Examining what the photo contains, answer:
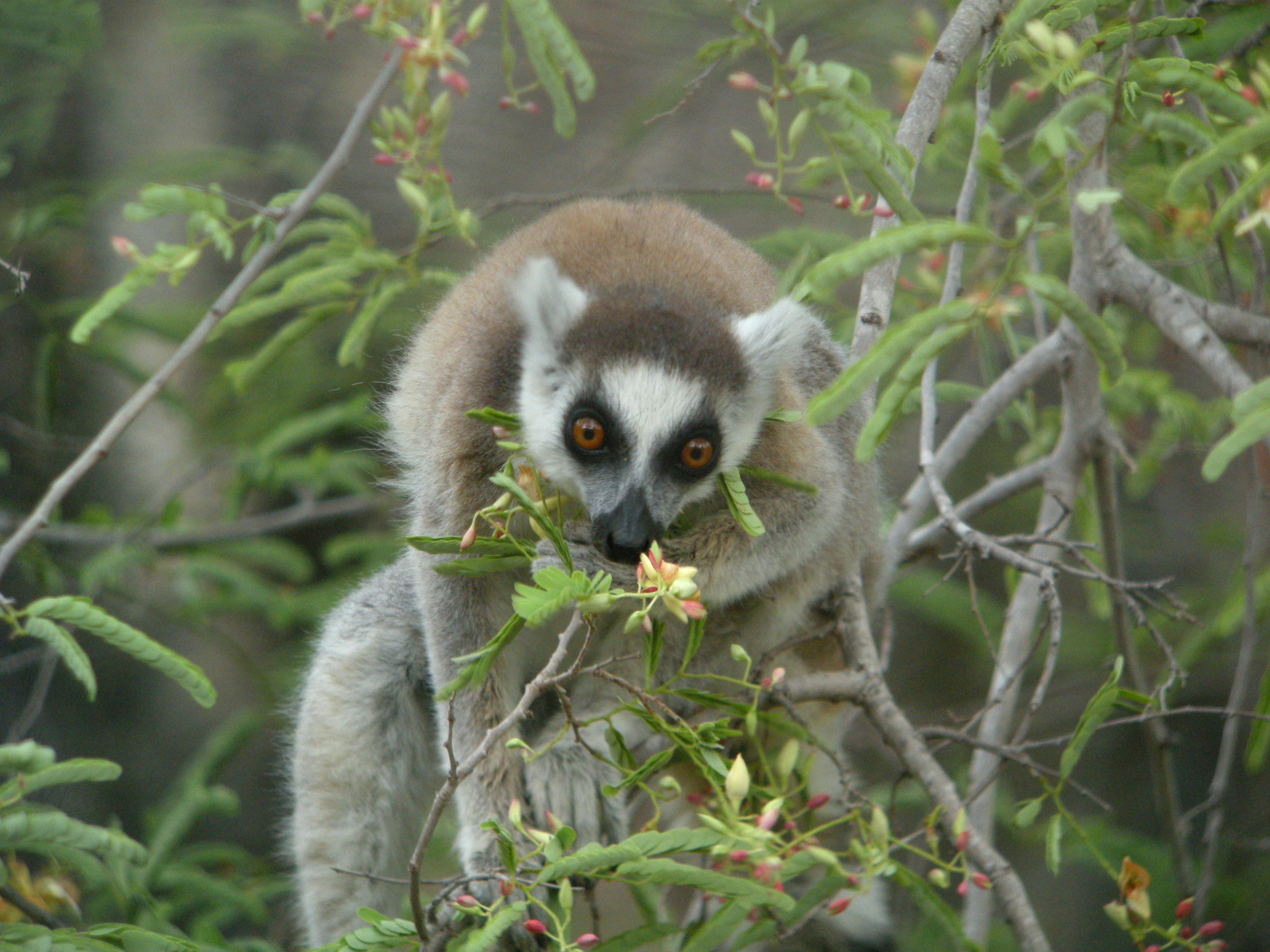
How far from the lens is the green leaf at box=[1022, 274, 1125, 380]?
146 cm

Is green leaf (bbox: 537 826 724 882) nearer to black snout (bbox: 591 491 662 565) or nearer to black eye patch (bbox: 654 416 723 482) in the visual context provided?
black snout (bbox: 591 491 662 565)

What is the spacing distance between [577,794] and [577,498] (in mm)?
765

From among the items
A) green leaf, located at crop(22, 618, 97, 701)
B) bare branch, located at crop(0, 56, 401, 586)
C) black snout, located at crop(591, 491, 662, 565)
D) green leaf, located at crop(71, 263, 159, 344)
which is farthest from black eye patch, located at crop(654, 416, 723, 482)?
green leaf, located at crop(71, 263, 159, 344)

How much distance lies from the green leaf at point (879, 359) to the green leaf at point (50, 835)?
4.99ft

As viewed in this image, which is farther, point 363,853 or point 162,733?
point 162,733

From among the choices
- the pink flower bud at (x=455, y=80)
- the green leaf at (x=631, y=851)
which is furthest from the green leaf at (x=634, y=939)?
the pink flower bud at (x=455, y=80)

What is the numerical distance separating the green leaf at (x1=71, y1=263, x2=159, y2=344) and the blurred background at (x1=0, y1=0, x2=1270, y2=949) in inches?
32.2

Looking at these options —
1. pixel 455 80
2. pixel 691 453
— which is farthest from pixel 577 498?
pixel 455 80

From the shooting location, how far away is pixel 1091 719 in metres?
2.02

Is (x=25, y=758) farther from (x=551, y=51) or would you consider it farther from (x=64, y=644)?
(x=551, y=51)

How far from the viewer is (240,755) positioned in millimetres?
5180

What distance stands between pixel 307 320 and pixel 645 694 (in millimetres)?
1878

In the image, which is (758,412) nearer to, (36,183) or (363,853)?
(363,853)

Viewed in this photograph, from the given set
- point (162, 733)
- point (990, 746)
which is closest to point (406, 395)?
point (990, 746)
